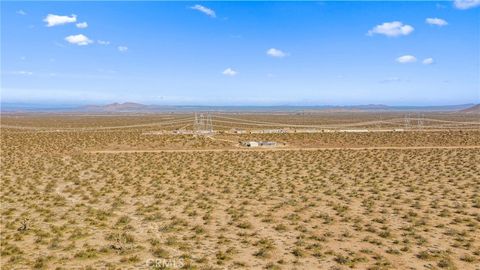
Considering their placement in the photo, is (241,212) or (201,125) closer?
(241,212)

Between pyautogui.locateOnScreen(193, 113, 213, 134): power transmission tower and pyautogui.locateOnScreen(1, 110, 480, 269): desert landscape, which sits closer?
pyautogui.locateOnScreen(1, 110, 480, 269): desert landscape

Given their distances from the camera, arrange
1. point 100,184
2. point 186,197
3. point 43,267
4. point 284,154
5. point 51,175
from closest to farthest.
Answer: point 43,267 → point 186,197 → point 100,184 → point 51,175 → point 284,154

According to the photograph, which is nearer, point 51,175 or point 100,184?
point 100,184

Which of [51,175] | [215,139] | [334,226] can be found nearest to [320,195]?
[334,226]

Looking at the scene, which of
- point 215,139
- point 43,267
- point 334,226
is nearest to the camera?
point 43,267

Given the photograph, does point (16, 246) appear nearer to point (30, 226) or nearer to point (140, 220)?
point (30, 226)

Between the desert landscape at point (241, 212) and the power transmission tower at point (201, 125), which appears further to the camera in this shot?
the power transmission tower at point (201, 125)

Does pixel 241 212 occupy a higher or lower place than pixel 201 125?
lower
